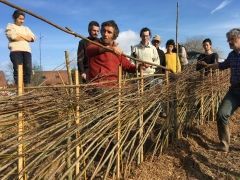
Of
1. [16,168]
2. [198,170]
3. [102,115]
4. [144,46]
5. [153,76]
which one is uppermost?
[144,46]

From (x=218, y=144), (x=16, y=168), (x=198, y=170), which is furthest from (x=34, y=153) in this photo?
(x=218, y=144)

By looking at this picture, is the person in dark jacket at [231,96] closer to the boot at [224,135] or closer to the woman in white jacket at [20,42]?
the boot at [224,135]

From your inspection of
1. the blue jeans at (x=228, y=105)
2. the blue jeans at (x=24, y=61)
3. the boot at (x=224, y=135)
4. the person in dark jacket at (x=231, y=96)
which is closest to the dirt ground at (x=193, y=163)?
the boot at (x=224, y=135)

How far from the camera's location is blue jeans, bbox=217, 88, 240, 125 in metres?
→ 6.20

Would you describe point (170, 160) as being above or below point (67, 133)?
below

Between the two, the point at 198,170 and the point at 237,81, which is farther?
the point at 237,81

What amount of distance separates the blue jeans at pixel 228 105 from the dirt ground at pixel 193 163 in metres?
0.47

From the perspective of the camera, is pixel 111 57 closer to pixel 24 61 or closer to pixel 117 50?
pixel 117 50

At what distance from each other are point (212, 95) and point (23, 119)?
5.60 metres

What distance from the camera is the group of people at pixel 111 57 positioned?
521 cm

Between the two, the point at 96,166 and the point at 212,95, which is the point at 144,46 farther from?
the point at 96,166

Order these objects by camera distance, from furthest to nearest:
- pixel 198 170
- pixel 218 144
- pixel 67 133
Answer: pixel 218 144, pixel 198 170, pixel 67 133

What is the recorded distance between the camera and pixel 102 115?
459cm

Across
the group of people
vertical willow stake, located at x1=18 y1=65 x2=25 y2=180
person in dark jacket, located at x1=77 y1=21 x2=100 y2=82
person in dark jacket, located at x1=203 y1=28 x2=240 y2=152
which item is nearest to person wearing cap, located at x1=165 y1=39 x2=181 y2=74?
the group of people
